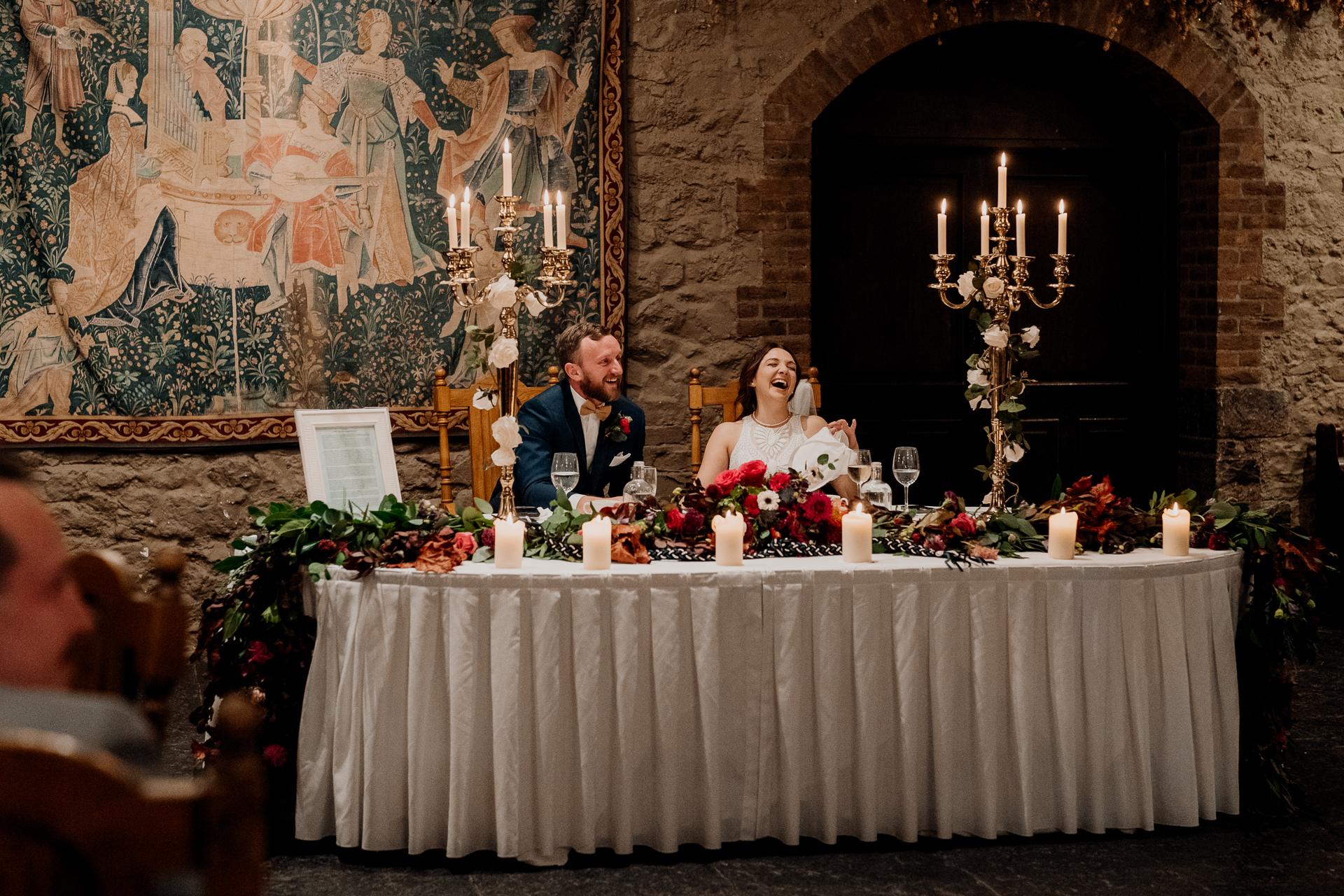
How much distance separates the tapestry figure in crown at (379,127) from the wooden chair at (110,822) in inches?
164

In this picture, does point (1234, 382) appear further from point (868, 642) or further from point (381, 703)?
point (381, 703)

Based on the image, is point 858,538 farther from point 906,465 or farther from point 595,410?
point 595,410

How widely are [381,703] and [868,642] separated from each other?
121cm

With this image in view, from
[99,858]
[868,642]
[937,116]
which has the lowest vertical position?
[868,642]

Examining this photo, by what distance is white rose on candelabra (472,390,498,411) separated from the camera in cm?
312

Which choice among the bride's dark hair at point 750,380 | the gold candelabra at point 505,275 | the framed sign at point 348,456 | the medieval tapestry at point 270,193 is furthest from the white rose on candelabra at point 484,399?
the medieval tapestry at point 270,193

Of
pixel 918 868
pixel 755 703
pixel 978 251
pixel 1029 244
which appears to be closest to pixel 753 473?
pixel 755 703

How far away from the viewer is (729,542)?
2977 millimetres

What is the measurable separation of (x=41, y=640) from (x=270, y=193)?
3.95m

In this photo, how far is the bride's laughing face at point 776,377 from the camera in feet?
13.4

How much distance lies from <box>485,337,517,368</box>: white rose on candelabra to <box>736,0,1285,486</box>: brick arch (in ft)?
7.52

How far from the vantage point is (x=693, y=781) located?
295 cm

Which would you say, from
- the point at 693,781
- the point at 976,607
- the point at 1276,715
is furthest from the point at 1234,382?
the point at 693,781

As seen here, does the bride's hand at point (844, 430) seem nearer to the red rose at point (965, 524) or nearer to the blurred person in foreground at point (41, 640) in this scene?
the red rose at point (965, 524)
